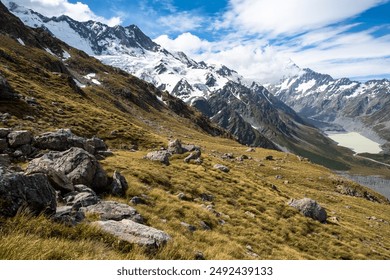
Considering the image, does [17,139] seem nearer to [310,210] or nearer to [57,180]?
[57,180]

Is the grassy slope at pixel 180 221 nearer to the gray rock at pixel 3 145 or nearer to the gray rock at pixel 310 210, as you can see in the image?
the gray rock at pixel 310 210

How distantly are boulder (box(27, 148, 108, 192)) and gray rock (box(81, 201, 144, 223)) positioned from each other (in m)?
3.24

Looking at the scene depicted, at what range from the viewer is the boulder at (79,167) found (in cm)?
1647

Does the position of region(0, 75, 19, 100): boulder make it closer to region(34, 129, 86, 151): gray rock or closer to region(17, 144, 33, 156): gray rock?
region(34, 129, 86, 151): gray rock

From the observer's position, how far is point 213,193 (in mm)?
25203

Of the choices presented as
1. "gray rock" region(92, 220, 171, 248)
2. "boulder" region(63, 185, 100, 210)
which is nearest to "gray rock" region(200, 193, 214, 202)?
"boulder" region(63, 185, 100, 210)

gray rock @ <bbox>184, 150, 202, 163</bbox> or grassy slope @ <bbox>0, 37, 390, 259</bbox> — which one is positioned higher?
gray rock @ <bbox>184, 150, 202, 163</bbox>

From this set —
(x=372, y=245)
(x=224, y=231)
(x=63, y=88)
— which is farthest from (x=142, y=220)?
(x=63, y=88)

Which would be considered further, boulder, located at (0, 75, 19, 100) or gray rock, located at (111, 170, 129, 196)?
boulder, located at (0, 75, 19, 100)

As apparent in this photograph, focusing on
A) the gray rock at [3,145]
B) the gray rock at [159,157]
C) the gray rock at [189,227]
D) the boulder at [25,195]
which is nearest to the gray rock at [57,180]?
the boulder at [25,195]

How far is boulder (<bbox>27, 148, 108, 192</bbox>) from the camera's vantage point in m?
16.5

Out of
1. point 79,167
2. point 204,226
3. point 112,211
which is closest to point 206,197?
point 204,226

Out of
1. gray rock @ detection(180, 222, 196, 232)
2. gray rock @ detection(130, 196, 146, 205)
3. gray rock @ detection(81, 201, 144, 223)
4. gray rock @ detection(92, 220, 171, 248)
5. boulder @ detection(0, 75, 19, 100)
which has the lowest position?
gray rock @ detection(180, 222, 196, 232)

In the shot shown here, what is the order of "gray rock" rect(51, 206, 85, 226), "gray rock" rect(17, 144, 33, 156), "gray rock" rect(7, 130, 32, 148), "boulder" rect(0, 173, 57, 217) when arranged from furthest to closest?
"gray rock" rect(7, 130, 32, 148) < "gray rock" rect(17, 144, 33, 156) < "gray rock" rect(51, 206, 85, 226) < "boulder" rect(0, 173, 57, 217)
